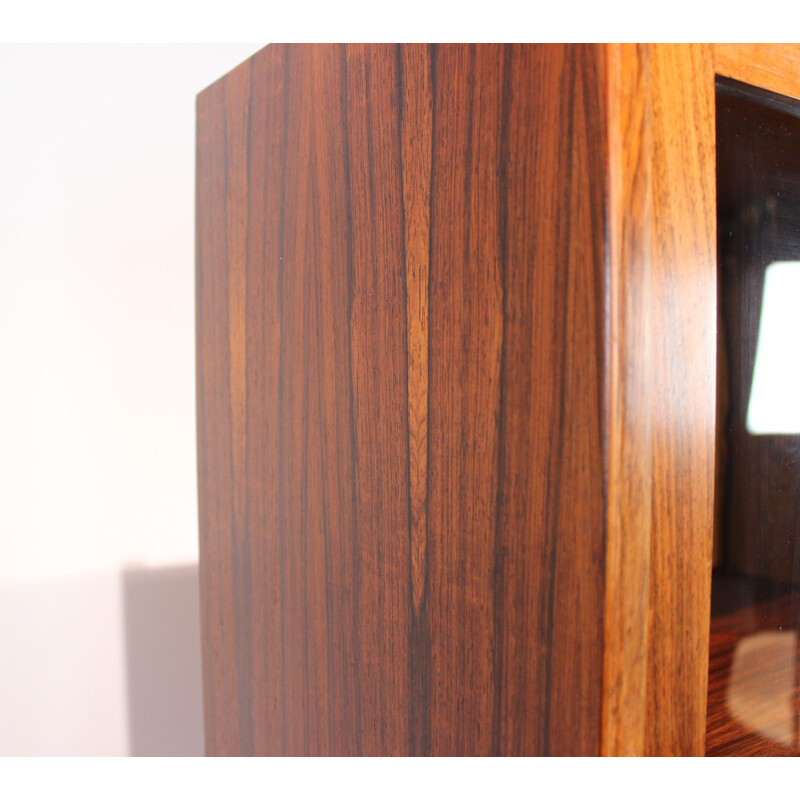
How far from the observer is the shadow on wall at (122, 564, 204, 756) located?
2.83 feet

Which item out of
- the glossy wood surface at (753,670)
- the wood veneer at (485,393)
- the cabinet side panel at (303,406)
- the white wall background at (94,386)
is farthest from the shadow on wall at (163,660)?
the glossy wood surface at (753,670)

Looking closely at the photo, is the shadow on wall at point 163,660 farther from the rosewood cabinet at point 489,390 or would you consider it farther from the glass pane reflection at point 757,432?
the glass pane reflection at point 757,432

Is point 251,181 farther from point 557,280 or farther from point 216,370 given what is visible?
point 557,280

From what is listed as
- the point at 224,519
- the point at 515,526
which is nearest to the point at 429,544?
the point at 515,526

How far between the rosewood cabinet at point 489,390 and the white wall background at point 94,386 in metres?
0.33

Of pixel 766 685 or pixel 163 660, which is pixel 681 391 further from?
pixel 163 660

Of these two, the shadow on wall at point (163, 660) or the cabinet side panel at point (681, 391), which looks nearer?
the cabinet side panel at point (681, 391)

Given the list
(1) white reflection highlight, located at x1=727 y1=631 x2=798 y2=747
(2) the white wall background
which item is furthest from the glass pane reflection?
(2) the white wall background

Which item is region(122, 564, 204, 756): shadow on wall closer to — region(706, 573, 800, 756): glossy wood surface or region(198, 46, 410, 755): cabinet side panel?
region(198, 46, 410, 755): cabinet side panel

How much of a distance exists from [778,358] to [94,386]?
66cm

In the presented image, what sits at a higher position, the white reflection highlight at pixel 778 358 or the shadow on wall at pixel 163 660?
the white reflection highlight at pixel 778 358

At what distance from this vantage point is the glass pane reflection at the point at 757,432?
418mm

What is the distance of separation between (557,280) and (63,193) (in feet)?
2.08

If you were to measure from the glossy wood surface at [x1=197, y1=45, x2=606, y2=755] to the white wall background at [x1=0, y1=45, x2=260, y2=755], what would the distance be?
0.76ft
